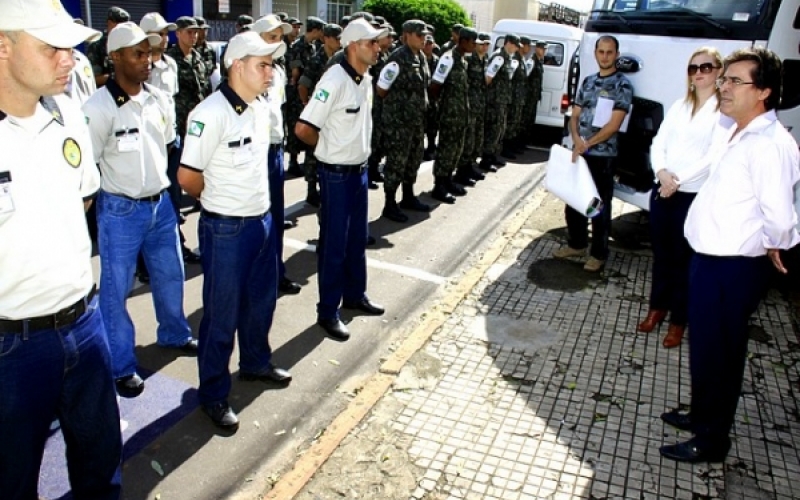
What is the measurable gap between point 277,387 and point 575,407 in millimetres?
1846

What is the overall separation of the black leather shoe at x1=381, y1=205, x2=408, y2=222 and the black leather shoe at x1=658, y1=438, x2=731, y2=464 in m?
4.47

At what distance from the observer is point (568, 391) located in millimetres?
4105

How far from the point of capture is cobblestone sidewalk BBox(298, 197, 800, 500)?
3264 millimetres

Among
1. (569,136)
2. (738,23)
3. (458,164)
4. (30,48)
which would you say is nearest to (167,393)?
(30,48)

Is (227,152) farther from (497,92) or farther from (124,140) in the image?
(497,92)

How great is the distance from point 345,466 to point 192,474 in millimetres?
768

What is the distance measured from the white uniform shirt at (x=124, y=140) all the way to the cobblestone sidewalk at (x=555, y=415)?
1.90 m

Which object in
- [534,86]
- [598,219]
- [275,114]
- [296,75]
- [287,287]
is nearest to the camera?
[275,114]

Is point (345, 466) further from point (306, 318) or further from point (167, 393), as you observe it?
point (306, 318)

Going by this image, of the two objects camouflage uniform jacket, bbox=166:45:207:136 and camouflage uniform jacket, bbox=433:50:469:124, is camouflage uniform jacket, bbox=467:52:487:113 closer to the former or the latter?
camouflage uniform jacket, bbox=433:50:469:124

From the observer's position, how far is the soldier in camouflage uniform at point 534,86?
1173 centimetres

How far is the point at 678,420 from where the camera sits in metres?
3.76

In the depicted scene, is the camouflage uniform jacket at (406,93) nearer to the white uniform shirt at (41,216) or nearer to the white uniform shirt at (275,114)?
the white uniform shirt at (275,114)

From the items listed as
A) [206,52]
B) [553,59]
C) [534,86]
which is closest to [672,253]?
[206,52]
